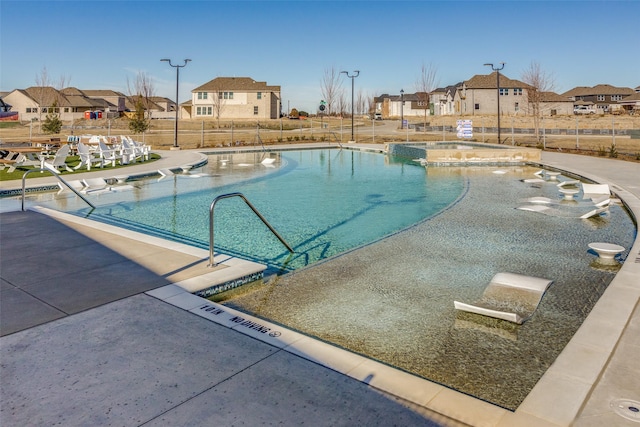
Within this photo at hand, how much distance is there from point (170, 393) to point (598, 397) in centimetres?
272

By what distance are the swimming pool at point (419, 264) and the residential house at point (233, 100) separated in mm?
60967

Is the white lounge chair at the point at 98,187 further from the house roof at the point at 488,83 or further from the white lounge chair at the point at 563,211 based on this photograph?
the house roof at the point at 488,83

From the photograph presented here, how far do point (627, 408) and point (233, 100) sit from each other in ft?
243

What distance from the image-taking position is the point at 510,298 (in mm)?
4941

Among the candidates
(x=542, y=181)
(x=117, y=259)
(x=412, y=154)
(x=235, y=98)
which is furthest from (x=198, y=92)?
(x=117, y=259)

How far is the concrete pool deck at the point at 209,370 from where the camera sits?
9.00 feet

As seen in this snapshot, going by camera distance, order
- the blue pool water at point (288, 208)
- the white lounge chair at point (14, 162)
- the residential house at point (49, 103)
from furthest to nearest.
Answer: the residential house at point (49, 103) < the white lounge chair at point (14, 162) < the blue pool water at point (288, 208)

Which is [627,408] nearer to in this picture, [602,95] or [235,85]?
[235,85]

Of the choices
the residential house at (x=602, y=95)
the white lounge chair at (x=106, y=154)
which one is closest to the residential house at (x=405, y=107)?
the residential house at (x=602, y=95)

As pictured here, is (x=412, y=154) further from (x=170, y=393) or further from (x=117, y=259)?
(x=170, y=393)

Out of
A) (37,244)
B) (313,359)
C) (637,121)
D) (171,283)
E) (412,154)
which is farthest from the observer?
(637,121)

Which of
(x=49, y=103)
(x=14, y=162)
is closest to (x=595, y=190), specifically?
(x=14, y=162)

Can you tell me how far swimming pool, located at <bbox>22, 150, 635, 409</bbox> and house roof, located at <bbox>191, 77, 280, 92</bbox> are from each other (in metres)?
61.5

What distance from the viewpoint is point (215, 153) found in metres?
25.6
